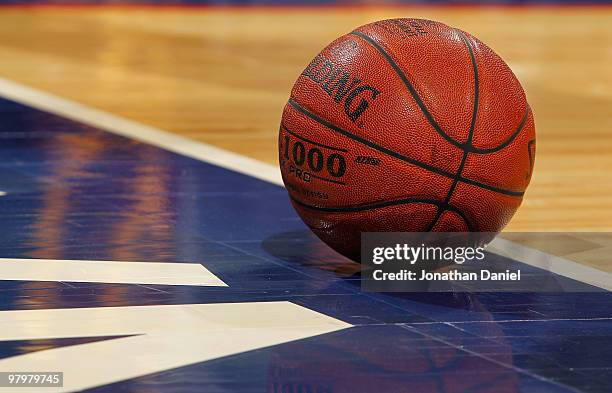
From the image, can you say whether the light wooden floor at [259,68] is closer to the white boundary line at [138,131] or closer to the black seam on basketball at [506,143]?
the white boundary line at [138,131]

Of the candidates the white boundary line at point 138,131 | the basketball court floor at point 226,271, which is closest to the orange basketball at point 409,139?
the basketball court floor at point 226,271

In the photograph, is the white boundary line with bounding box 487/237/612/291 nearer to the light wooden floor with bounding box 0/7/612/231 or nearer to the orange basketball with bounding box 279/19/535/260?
the orange basketball with bounding box 279/19/535/260

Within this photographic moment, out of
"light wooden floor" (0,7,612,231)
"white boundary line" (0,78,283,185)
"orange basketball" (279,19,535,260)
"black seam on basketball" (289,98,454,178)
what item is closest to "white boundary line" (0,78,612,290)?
"white boundary line" (0,78,283,185)

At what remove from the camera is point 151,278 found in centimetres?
586

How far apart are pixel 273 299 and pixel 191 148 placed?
14.3ft

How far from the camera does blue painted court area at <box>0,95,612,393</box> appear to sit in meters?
4.51

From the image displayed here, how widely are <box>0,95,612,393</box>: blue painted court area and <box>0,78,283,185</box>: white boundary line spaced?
410 millimetres

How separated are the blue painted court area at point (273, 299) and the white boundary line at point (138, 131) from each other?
410 mm

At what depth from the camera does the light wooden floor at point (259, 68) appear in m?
9.45

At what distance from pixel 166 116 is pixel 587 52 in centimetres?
848

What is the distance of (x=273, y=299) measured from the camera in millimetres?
5527

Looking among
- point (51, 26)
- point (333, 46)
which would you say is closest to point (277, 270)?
point (333, 46)

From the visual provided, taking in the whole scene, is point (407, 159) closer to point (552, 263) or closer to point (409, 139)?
point (409, 139)

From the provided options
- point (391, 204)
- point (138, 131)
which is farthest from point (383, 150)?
point (138, 131)
